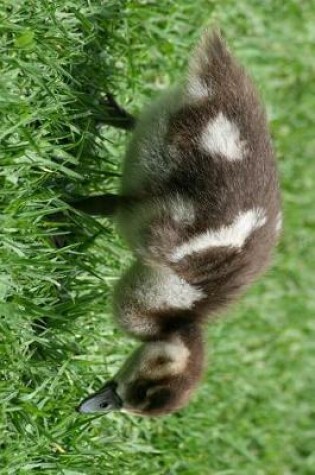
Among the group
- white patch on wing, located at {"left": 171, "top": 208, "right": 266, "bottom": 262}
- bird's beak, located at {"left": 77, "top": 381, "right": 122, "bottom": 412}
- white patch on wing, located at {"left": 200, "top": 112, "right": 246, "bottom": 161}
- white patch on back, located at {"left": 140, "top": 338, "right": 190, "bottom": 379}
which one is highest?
white patch on wing, located at {"left": 200, "top": 112, "right": 246, "bottom": 161}

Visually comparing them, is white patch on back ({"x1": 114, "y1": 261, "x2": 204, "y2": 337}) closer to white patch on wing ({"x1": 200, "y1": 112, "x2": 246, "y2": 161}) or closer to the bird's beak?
the bird's beak

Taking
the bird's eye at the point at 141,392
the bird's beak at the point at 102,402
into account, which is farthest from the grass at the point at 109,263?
the bird's eye at the point at 141,392

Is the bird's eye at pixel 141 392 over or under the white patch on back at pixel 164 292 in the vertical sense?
under

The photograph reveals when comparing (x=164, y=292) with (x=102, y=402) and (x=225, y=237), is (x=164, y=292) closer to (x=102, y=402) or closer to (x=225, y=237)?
(x=225, y=237)

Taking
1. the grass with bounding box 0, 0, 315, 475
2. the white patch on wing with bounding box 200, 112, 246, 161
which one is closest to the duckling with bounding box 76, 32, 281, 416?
the white patch on wing with bounding box 200, 112, 246, 161

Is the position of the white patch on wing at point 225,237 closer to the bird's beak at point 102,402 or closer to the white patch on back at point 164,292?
the white patch on back at point 164,292
